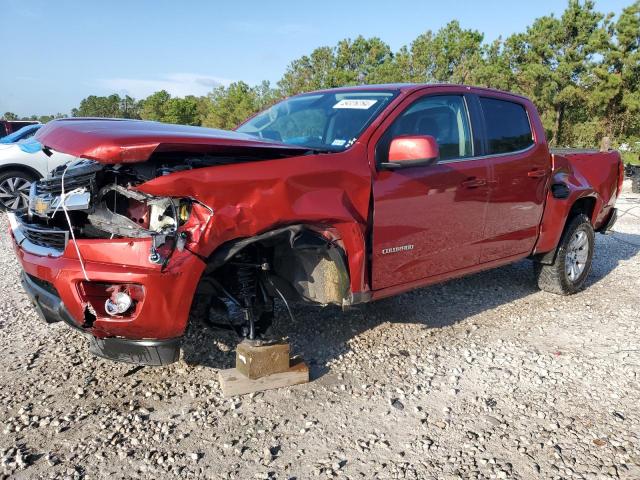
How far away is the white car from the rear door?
302 inches

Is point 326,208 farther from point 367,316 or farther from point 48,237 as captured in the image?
point 367,316

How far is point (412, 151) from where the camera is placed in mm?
3268

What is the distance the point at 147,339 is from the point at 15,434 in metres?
0.84

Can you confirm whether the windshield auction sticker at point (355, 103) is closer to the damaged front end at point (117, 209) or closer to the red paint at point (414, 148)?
the red paint at point (414, 148)

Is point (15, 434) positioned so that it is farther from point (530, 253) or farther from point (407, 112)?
point (530, 253)

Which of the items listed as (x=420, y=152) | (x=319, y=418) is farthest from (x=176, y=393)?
(x=420, y=152)

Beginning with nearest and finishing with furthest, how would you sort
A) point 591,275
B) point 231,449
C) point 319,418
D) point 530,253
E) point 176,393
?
point 231,449 → point 319,418 → point 176,393 → point 530,253 → point 591,275

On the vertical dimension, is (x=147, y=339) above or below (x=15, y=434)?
above

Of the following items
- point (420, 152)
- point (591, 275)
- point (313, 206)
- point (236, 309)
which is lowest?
point (591, 275)

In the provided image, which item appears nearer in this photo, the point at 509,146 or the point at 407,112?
the point at 407,112

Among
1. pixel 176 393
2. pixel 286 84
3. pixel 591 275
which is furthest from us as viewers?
pixel 286 84

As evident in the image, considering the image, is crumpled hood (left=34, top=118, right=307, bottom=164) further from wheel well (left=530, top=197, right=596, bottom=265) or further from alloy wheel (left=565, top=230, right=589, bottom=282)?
alloy wheel (left=565, top=230, right=589, bottom=282)

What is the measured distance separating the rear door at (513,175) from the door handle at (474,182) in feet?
0.43

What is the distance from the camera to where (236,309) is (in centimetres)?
337
